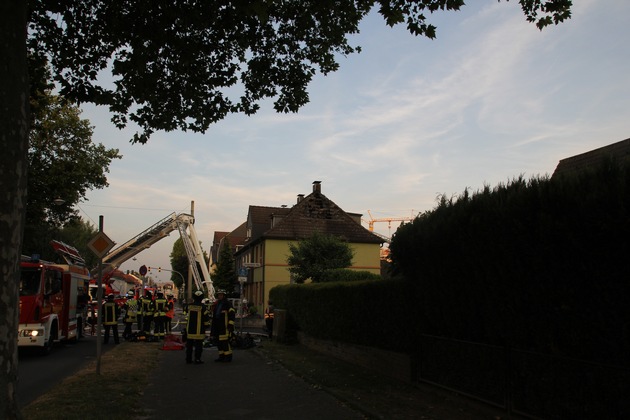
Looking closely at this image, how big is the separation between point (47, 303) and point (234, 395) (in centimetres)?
936

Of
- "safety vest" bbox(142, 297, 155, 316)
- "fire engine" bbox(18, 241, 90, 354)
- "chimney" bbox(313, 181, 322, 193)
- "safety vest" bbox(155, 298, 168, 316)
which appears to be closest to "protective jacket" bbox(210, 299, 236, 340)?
"fire engine" bbox(18, 241, 90, 354)

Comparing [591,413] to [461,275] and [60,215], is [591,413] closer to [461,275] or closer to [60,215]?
[461,275]

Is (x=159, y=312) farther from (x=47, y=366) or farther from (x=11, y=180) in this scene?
(x=11, y=180)

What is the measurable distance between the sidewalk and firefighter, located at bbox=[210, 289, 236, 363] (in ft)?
2.01

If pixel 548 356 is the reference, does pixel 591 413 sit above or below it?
below

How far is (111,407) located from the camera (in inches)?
323

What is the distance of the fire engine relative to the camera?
15.6m

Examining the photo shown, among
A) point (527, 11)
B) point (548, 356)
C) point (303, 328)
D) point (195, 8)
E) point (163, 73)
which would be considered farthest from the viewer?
point (303, 328)

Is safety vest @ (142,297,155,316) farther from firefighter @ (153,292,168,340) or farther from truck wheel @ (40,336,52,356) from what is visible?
truck wheel @ (40,336,52,356)

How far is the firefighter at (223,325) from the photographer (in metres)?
14.3

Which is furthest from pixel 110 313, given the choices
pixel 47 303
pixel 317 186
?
pixel 317 186

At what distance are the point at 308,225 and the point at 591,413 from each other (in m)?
42.4

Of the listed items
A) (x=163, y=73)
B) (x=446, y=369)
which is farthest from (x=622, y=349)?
(x=163, y=73)

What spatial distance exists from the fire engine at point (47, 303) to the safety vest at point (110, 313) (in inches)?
44.9
